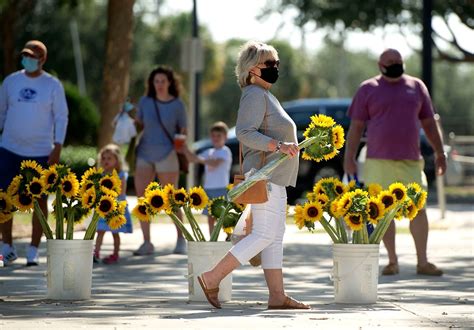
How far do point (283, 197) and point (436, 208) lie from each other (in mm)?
16206

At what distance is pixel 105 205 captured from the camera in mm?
10305

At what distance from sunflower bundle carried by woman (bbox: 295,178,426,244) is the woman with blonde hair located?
0.64 m

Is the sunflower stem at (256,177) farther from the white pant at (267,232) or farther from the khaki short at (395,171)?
the khaki short at (395,171)

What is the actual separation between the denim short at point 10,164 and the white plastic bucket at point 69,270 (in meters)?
2.75

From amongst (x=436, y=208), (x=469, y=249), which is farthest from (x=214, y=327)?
(x=436, y=208)

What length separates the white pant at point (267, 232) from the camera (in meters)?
9.33

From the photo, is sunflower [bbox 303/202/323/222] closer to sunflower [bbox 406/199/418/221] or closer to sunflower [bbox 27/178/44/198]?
sunflower [bbox 406/199/418/221]

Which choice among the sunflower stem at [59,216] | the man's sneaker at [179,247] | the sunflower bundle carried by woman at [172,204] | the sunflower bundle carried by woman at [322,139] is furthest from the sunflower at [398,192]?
the man's sneaker at [179,247]

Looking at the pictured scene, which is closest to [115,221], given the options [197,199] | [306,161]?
[197,199]

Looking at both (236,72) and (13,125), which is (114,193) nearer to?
(236,72)

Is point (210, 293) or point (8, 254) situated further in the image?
point (8, 254)

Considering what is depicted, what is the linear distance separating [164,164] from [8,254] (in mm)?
2241

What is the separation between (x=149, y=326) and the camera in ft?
27.6

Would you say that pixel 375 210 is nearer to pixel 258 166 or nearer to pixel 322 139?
pixel 322 139
